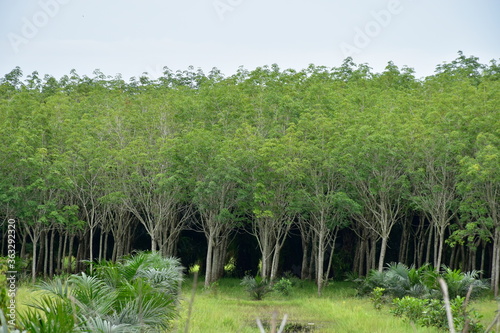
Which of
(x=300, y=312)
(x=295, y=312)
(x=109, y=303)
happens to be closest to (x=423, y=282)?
(x=300, y=312)

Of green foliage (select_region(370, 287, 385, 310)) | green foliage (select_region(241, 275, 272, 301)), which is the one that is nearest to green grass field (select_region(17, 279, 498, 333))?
green foliage (select_region(370, 287, 385, 310))

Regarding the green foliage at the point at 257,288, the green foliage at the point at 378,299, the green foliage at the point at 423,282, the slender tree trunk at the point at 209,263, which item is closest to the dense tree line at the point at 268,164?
the slender tree trunk at the point at 209,263

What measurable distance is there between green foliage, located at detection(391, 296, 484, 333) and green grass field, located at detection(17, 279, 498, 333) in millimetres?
414

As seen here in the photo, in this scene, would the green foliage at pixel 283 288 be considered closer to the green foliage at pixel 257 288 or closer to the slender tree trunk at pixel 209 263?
the green foliage at pixel 257 288

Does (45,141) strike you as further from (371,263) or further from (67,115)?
(371,263)

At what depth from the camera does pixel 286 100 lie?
117 ft

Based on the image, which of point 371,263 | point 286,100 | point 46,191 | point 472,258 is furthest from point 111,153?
point 472,258

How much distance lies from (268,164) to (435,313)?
14.6 meters

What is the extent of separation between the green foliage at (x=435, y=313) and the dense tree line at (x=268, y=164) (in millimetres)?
9718

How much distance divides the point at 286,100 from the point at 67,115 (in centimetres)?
1382

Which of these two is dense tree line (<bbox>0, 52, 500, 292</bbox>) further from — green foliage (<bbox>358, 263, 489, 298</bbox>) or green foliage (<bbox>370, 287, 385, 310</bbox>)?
green foliage (<bbox>370, 287, 385, 310</bbox>)

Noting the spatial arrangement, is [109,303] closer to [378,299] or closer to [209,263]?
[378,299]

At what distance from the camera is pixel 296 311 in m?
23.1

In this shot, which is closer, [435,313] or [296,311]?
[435,313]
